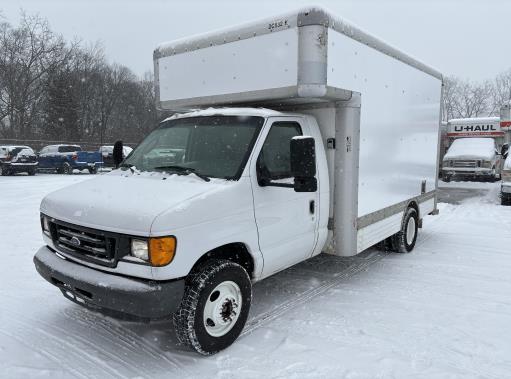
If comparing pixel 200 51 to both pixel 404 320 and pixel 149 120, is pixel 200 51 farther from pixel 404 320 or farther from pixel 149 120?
pixel 149 120

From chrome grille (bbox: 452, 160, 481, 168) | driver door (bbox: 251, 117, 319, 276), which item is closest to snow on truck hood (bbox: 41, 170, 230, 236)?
driver door (bbox: 251, 117, 319, 276)

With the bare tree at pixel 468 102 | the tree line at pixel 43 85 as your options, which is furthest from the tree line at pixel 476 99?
the tree line at pixel 43 85

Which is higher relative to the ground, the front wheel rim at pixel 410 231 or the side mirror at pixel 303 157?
the side mirror at pixel 303 157

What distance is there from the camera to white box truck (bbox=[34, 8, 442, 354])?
3.44 metres

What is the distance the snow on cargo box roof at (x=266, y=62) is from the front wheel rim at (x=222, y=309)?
6.76ft

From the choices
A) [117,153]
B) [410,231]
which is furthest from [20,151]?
[410,231]

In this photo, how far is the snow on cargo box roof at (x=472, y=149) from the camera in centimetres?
1856

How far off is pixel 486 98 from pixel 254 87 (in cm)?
7011

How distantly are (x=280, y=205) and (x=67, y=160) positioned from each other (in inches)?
→ 897

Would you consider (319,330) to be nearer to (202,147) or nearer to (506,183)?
(202,147)

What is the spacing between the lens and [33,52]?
133ft

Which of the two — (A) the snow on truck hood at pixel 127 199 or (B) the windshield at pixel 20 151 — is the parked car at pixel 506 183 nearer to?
(A) the snow on truck hood at pixel 127 199

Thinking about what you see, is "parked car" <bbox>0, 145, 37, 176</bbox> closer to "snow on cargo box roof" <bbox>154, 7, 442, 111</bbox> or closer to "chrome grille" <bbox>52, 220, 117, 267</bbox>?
"snow on cargo box roof" <bbox>154, 7, 442, 111</bbox>

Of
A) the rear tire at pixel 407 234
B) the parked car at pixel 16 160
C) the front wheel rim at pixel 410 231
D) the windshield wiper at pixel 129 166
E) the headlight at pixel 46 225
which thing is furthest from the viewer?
the parked car at pixel 16 160
